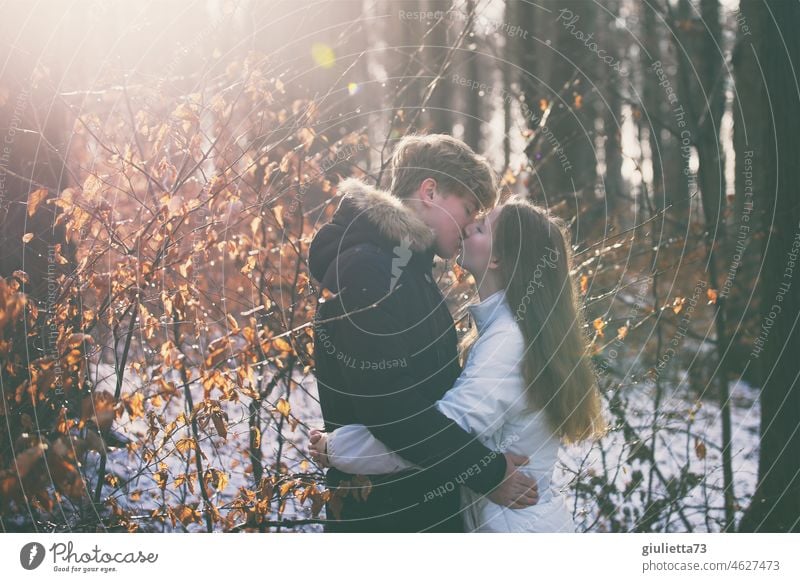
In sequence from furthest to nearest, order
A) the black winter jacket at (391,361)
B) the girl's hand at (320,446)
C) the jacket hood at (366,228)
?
the girl's hand at (320,446), the jacket hood at (366,228), the black winter jacket at (391,361)

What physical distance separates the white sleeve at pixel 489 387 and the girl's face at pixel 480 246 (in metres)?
0.33

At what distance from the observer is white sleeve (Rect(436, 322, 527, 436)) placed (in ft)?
9.09

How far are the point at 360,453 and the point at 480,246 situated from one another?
Answer: 1.00 m

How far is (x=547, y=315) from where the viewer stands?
3043 mm

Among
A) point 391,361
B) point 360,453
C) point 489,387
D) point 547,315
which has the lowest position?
point 360,453

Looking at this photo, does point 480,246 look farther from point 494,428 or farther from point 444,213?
point 494,428

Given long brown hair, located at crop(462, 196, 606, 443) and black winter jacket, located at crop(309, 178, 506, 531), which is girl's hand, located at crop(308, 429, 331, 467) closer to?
black winter jacket, located at crop(309, 178, 506, 531)

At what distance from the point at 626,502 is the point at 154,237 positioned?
137 inches

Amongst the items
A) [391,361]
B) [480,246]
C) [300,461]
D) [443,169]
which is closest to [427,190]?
[443,169]

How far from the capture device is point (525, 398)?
9.62 feet

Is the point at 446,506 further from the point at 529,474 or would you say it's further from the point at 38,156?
the point at 38,156

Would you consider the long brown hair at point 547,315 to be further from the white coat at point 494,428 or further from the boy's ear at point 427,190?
the boy's ear at point 427,190

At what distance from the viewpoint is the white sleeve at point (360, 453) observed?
9.58ft

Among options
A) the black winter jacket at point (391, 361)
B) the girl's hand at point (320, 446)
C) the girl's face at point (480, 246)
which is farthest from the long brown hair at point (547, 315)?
the girl's hand at point (320, 446)
